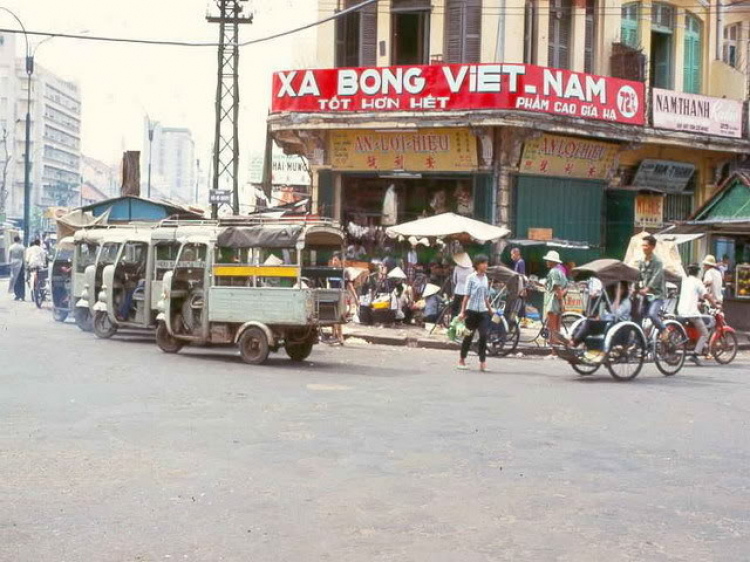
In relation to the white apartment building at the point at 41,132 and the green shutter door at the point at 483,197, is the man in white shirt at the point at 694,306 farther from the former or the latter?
the white apartment building at the point at 41,132

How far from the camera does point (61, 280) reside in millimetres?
23531

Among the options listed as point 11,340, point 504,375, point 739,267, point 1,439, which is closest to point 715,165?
point 739,267

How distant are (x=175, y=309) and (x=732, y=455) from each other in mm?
9845

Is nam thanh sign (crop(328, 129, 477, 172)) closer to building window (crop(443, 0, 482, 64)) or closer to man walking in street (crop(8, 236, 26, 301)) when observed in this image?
building window (crop(443, 0, 482, 64))

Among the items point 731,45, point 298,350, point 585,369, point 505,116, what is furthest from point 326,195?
point 731,45

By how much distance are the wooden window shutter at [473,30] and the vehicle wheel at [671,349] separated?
11.5 meters

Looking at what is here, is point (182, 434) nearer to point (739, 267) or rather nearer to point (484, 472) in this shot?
point (484, 472)

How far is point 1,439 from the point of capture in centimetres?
860

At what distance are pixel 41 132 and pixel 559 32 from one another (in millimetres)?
123143

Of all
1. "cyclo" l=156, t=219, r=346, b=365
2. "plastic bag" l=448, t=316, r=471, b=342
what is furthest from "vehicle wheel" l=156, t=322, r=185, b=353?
"plastic bag" l=448, t=316, r=471, b=342

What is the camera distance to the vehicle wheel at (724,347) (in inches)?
665

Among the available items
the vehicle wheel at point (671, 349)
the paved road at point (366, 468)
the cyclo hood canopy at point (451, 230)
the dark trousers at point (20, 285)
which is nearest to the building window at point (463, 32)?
the cyclo hood canopy at point (451, 230)

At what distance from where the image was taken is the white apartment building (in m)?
126

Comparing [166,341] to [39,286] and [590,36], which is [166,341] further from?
[590,36]
